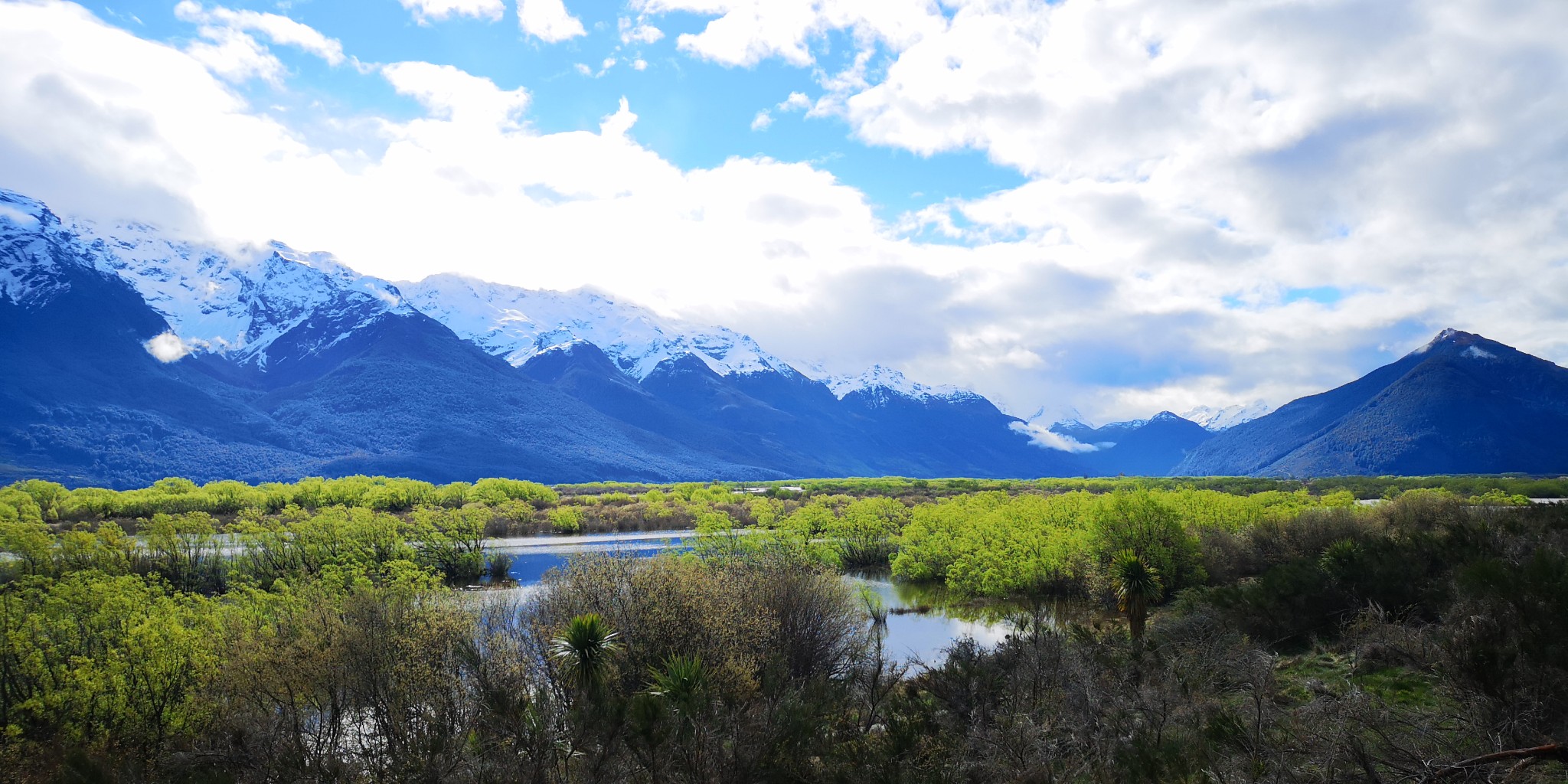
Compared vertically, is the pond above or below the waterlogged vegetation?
below

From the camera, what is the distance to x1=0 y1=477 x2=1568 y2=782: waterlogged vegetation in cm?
1297

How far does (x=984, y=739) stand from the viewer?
1430 cm

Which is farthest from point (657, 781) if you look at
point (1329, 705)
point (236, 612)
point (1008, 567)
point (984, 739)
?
point (1008, 567)

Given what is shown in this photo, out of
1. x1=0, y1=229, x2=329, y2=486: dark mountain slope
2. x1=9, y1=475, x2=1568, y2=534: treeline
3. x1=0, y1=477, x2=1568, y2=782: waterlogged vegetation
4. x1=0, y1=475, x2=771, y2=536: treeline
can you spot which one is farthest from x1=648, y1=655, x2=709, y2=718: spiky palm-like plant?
x1=0, y1=229, x2=329, y2=486: dark mountain slope

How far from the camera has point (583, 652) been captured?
19328mm

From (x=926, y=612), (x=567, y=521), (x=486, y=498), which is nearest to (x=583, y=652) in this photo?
(x=926, y=612)

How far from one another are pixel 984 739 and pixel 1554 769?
7896mm

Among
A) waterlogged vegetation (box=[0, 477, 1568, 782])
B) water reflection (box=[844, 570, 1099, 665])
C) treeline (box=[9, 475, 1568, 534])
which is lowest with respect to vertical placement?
water reflection (box=[844, 570, 1099, 665])

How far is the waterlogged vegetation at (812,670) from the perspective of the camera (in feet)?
42.5

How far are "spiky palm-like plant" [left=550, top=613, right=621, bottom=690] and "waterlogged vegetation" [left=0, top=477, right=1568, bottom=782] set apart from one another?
0.08 metres

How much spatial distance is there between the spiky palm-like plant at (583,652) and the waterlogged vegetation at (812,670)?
0.26ft

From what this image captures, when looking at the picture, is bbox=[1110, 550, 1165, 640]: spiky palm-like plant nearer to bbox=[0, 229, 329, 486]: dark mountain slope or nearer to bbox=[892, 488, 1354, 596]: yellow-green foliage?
bbox=[892, 488, 1354, 596]: yellow-green foliage

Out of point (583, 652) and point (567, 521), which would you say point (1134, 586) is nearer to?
point (583, 652)

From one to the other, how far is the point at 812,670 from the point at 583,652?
923 cm
